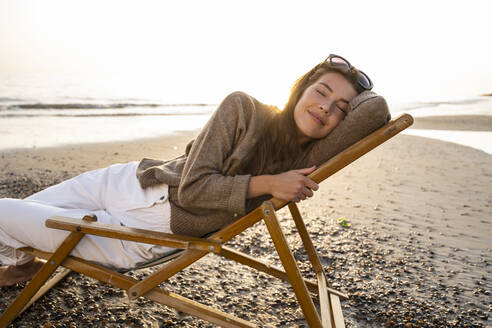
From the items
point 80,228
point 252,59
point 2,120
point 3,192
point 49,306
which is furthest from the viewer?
point 252,59

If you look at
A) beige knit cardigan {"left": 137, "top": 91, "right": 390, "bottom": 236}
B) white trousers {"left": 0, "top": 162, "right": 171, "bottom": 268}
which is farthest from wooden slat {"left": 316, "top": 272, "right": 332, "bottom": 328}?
white trousers {"left": 0, "top": 162, "right": 171, "bottom": 268}

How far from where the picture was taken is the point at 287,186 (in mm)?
2008

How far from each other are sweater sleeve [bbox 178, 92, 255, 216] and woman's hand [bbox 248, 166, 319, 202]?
7 centimetres

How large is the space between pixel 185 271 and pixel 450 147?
9.83 m

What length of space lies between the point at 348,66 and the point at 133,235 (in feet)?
5.59

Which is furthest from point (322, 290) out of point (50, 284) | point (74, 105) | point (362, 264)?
point (74, 105)

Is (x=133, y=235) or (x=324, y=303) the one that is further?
(x=324, y=303)

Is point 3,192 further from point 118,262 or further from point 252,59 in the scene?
point 252,59

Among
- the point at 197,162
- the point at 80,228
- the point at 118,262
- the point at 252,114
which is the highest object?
the point at 252,114

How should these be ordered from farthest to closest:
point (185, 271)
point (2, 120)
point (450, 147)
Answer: point (2, 120)
point (450, 147)
point (185, 271)

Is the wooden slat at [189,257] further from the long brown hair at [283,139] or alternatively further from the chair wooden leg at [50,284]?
the chair wooden leg at [50,284]

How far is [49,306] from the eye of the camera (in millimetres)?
2857

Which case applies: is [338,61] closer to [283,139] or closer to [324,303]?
[283,139]

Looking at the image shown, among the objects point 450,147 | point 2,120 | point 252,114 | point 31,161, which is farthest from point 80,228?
point 2,120
